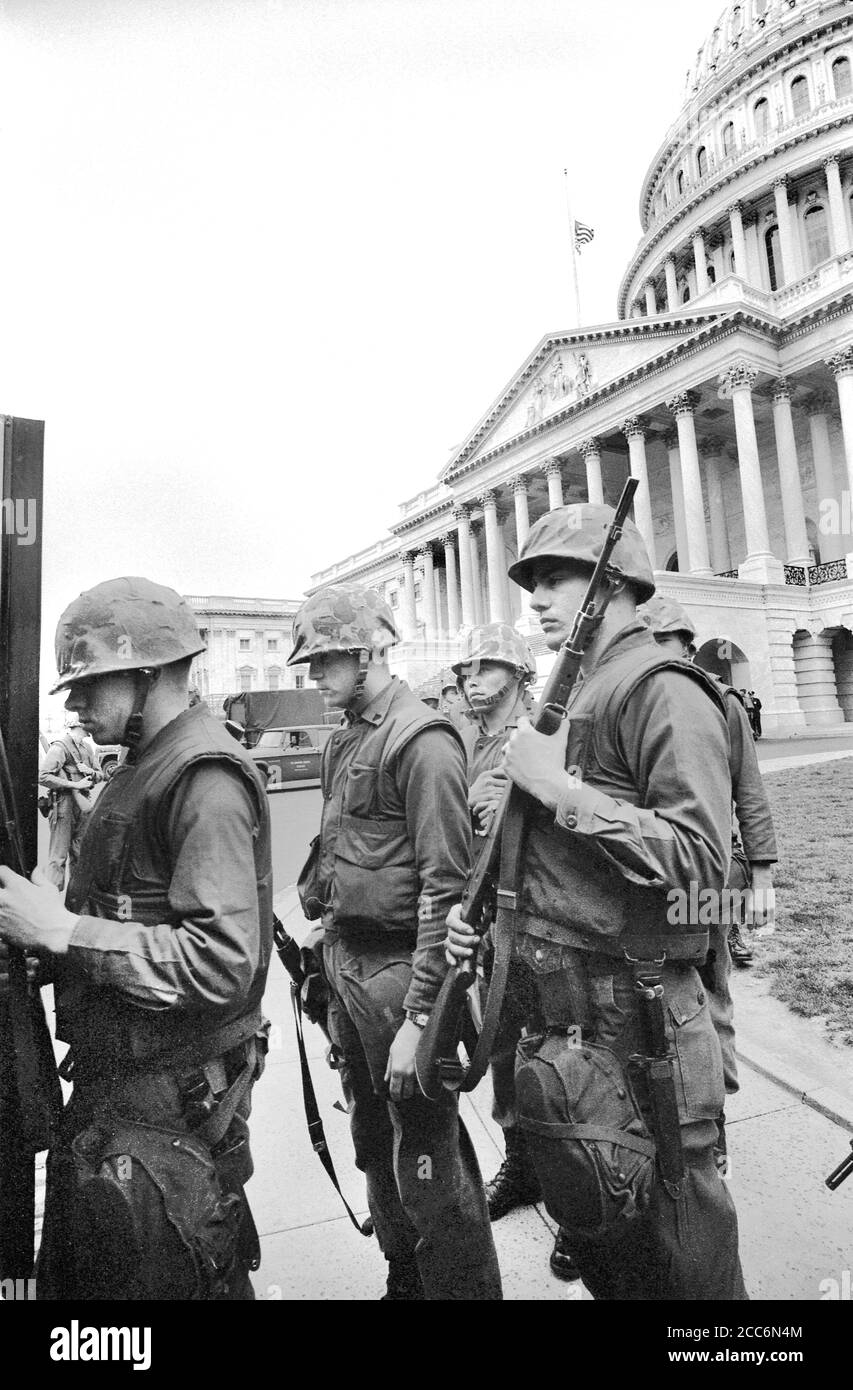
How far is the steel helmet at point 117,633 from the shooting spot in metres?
1.52

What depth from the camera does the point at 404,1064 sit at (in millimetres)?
1827

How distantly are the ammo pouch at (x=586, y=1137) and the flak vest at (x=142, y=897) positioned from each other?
25.9 inches

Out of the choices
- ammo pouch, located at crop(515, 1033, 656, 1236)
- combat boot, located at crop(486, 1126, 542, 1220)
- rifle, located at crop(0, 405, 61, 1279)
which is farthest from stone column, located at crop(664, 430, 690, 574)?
rifle, located at crop(0, 405, 61, 1279)

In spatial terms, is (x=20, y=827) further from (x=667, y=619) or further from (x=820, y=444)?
(x=820, y=444)

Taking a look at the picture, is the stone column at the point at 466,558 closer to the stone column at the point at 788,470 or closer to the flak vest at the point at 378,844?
the stone column at the point at 788,470

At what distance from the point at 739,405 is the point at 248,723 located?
22.7 metres

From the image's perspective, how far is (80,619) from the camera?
5.00 feet

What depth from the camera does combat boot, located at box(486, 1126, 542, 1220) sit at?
8.27ft

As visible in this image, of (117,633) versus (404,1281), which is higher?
(117,633)

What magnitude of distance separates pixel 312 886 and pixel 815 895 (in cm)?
465

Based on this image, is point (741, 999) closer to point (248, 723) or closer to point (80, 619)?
point (248, 723)

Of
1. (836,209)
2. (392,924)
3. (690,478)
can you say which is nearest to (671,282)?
(836,209)

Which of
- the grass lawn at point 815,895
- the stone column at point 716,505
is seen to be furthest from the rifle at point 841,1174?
the stone column at point 716,505
